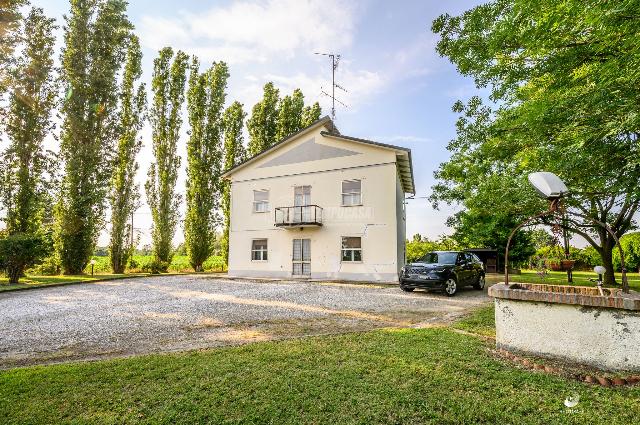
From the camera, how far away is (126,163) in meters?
23.5

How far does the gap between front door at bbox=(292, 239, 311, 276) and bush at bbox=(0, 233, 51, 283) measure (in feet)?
41.7

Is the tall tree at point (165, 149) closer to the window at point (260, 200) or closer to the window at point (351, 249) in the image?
the window at point (260, 200)

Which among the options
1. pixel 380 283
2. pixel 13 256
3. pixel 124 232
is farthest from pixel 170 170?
pixel 380 283

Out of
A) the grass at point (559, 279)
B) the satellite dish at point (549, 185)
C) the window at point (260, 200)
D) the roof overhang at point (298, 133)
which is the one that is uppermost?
the roof overhang at point (298, 133)

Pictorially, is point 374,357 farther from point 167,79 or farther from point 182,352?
point 167,79

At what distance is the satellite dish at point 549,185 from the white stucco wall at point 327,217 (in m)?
11.8

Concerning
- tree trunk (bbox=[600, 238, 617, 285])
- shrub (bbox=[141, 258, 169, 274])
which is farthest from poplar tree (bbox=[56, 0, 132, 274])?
tree trunk (bbox=[600, 238, 617, 285])

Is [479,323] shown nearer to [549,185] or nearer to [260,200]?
[549,185]

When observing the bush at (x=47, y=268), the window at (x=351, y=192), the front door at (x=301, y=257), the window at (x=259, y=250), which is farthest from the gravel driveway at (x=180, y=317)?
the bush at (x=47, y=268)

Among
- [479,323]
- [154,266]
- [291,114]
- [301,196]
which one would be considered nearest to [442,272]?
[479,323]

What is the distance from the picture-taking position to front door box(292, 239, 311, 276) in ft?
60.9

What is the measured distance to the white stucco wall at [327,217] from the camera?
55.0 feet

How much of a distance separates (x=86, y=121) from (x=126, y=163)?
3.60 metres

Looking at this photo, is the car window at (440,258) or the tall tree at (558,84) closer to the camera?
the tall tree at (558,84)
